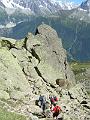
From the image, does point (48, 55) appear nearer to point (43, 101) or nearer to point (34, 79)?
point (34, 79)

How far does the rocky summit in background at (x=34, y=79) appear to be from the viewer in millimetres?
46031

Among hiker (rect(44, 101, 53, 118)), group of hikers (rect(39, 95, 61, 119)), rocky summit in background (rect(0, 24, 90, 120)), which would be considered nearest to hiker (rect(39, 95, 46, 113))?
group of hikers (rect(39, 95, 61, 119))

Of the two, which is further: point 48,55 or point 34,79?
point 48,55

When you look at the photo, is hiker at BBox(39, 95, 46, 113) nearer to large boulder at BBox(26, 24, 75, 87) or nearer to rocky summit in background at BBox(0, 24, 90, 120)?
rocky summit in background at BBox(0, 24, 90, 120)

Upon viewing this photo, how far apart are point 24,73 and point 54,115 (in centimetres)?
1595

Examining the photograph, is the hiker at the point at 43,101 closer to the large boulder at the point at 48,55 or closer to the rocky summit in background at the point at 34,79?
the rocky summit in background at the point at 34,79

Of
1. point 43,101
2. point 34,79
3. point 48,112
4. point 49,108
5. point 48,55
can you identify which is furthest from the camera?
point 48,55

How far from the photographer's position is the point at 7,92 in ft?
152

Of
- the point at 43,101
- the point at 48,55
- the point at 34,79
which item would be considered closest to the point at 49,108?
the point at 43,101

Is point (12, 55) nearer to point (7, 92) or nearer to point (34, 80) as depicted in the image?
point (34, 80)

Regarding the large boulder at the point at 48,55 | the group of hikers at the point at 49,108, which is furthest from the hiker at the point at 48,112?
the large boulder at the point at 48,55

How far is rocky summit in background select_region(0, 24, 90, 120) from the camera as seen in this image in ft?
151

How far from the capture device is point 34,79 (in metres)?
54.8

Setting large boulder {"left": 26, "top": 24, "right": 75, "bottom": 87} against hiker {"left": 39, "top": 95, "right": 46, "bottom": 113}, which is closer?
hiker {"left": 39, "top": 95, "right": 46, "bottom": 113}
